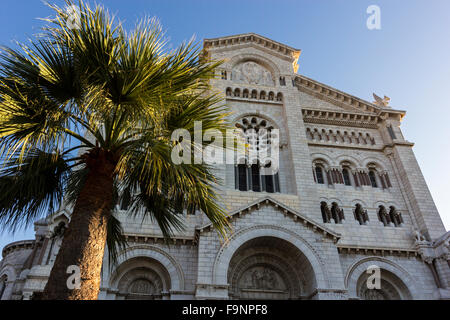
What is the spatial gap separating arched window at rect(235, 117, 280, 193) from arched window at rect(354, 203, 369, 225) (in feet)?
16.8

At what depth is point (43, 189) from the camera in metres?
6.73

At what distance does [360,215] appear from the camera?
62.3ft

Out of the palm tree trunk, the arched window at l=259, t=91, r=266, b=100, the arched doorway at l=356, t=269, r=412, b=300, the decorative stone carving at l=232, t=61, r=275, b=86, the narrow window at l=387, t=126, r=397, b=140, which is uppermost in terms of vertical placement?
the decorative stone carving at l=232, t=61, r=275, b=86

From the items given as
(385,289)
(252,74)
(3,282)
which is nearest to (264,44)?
(252,74)

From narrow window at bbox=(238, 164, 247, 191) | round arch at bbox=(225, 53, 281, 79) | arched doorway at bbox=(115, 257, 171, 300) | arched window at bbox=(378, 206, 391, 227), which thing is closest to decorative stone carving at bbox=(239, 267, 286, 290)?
arched doorway at bbox=(115, 257, 171, 300)

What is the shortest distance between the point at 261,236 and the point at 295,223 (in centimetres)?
192

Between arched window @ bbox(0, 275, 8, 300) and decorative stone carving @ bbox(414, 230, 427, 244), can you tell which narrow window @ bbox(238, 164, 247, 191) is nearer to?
decorative stone carving @ bbox(414, 230, 427, 244)

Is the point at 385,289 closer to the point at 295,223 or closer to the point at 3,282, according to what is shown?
the point at 295,223

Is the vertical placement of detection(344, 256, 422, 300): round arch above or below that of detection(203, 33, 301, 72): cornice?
below

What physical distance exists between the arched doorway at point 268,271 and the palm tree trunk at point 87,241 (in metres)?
10.2

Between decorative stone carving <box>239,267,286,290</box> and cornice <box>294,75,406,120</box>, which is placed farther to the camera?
cornice <box>294,75,406,120</box>

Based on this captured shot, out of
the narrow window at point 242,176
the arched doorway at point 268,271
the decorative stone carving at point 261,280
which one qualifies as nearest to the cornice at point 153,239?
the arched doorway at point 268,271

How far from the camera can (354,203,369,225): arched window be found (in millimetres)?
18719
